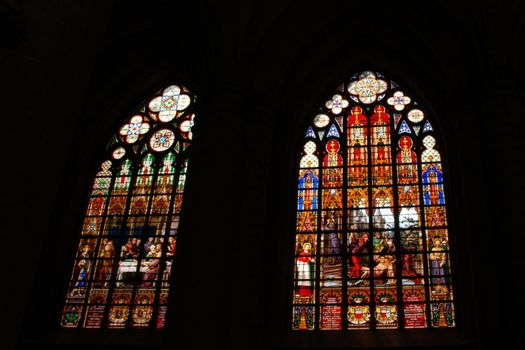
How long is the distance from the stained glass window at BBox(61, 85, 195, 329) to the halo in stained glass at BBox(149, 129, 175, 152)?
0.02m

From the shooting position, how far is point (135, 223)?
11.4 m

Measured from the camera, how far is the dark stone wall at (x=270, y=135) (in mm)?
8938

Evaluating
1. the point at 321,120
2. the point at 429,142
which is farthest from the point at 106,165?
the point at 429,142

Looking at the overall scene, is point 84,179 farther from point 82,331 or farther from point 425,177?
point 425,177

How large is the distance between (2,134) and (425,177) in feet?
25.1

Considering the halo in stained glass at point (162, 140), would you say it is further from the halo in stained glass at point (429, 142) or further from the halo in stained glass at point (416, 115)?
the halo in stained glass at point (429, 142)

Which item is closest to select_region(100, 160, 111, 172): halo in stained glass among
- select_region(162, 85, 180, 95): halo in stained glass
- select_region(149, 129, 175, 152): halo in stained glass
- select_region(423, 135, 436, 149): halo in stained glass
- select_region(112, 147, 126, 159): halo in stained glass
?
select_region(112, 147, 126, 159): halo in stained glass

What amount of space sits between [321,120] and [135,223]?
12.3 ft

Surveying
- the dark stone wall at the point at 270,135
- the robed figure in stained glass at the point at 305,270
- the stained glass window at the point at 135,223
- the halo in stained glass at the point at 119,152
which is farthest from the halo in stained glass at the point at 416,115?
the halo in stained glass at the point at 119,152

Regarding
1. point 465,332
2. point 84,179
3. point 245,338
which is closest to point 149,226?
point 84,179

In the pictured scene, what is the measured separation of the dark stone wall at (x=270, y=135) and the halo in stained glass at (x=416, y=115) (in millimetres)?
299

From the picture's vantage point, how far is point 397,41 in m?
11.9

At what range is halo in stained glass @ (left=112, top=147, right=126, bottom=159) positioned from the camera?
12.3 m

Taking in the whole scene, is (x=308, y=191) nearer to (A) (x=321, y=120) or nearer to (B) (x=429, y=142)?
(A) (x=321, y=120)
